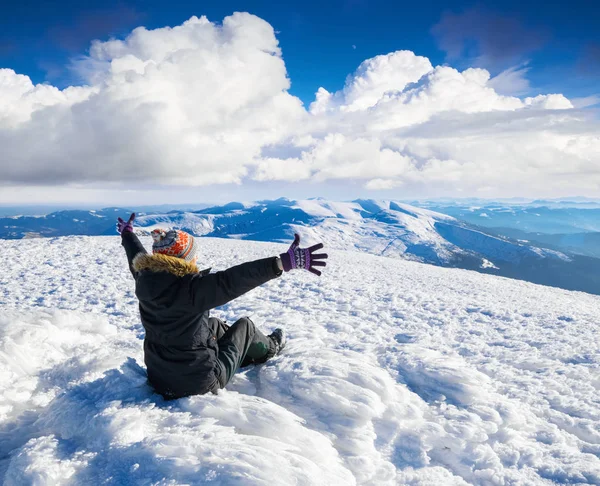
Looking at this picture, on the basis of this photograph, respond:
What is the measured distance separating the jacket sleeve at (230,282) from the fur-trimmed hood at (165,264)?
0.59ft

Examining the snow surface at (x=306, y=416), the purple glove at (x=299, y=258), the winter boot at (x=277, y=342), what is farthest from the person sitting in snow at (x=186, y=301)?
the winter boot at (x=277, y=342)

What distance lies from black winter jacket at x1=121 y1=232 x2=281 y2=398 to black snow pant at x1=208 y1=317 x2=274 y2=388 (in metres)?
0.26

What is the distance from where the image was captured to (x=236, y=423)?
375 cm

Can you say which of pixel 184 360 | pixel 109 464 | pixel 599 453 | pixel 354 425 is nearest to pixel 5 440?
pixel 109 464

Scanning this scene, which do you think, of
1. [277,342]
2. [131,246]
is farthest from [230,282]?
[131,246]

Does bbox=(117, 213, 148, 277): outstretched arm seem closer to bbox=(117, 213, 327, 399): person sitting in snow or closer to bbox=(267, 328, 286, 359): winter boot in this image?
bbox=(117, 213, 327, 399): person sitting in snow

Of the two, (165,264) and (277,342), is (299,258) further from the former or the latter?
(277,342)

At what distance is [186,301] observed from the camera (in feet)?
11.9

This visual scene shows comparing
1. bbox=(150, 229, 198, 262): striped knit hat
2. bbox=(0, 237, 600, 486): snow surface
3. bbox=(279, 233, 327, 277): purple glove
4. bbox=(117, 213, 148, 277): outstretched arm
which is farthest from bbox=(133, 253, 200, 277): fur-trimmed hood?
bbox=(117, 213, 148, 277): outstretched arm

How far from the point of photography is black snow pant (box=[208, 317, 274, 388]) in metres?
4.45

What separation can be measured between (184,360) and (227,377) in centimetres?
79

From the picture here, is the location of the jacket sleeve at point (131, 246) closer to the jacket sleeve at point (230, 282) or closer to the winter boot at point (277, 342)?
the winter boot at point (277, 342)

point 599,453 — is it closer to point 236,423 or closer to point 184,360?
Result: point 236,423

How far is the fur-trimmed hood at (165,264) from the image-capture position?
3600 mm
